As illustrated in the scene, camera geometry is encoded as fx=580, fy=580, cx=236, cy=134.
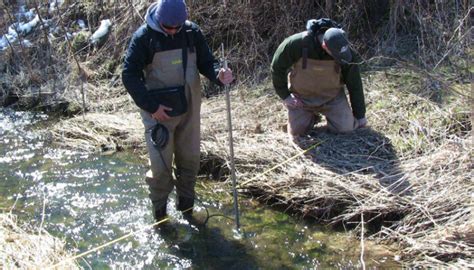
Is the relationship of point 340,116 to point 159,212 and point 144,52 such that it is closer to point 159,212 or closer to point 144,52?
point 159,212

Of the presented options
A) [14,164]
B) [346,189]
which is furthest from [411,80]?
[14,164]

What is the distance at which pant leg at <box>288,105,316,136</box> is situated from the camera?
5.90 metres

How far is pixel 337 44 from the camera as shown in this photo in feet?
16.9

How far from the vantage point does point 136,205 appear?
541cm

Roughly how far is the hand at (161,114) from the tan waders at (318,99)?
5.75 feet

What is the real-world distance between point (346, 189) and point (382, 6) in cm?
398

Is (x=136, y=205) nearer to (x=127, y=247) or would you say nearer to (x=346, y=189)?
(x=127, y=247)

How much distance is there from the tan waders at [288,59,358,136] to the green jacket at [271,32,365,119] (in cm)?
9

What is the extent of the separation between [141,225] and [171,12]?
1898 mm

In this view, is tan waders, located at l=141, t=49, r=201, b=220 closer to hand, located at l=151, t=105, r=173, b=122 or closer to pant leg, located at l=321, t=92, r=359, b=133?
hand, located at l=151, t=105, r=173, b=122

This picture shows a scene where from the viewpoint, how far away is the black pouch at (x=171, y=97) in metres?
4.48

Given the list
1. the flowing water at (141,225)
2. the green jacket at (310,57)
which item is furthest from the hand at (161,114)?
the green jacket at (310,57)

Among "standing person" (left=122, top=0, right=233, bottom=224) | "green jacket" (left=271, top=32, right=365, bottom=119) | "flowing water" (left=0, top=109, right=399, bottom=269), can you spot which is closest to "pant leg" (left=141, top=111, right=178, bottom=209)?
"standing person" (left=122, top=0, right=233, bottom=224)

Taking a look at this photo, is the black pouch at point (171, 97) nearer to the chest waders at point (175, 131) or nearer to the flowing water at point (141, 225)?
the chest waders at point (175, 131)
